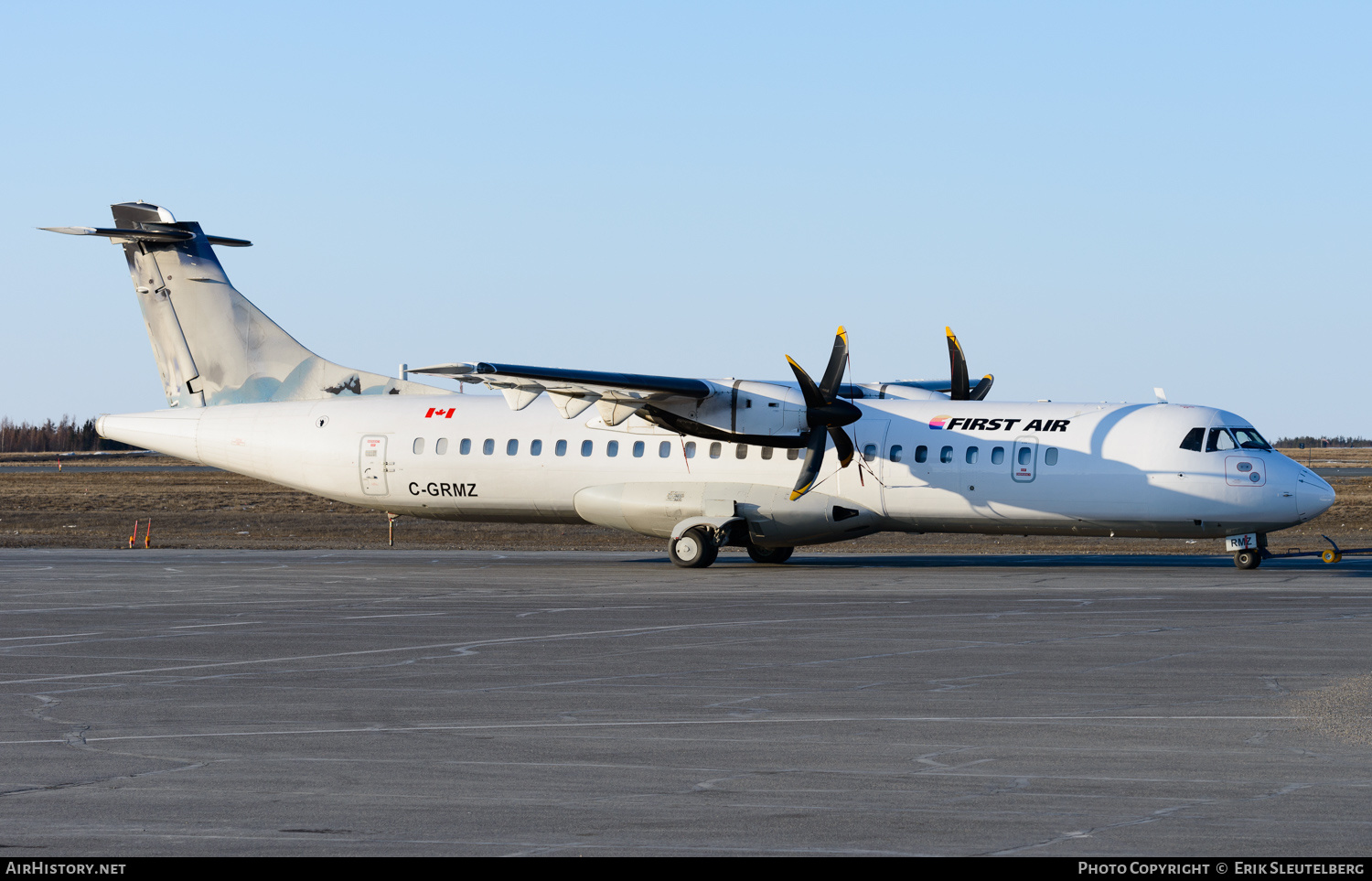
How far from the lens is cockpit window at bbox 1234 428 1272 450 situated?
25.5 meters

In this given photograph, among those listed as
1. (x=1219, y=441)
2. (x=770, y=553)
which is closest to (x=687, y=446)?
(x=770, y=553)

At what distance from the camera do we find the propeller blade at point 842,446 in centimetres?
2725

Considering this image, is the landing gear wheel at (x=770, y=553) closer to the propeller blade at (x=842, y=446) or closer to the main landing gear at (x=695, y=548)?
the main landing gear at (x=695, y=548)

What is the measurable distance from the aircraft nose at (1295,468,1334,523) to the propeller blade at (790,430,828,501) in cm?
908

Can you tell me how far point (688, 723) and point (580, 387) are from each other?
16.9 m

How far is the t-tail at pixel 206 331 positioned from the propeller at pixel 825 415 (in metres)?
9.69

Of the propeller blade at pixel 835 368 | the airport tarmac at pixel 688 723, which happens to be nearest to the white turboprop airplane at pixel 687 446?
→ the propeller blade at pixel 835 368

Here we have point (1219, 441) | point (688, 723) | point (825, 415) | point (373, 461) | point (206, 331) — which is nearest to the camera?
point (688, 723)

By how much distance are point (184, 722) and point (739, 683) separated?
5.14 metres

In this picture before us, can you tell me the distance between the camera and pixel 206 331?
104ft

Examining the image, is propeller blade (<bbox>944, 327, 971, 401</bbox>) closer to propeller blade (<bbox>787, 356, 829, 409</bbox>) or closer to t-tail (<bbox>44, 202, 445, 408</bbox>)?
propeller blade (<bbox>787, 356, 829, 409</bbox>)

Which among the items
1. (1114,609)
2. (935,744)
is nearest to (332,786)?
(935,744)

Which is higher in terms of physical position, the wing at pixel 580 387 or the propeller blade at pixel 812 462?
the wing at pixel 580 387

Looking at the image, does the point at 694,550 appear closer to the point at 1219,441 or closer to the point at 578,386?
the point at 578,386
